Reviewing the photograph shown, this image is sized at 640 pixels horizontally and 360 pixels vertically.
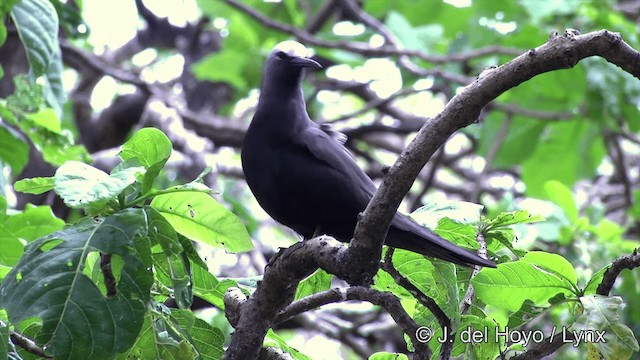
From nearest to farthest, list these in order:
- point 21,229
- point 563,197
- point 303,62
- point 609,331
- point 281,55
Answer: point 609,331 → point 21,229 → point 303,62 → point 281,55 → point 563,197

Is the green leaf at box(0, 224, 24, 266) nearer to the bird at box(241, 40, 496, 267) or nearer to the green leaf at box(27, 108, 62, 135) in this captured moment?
the green leaf at box(27, 108, 62, 135)

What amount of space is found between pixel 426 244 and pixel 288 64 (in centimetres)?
128

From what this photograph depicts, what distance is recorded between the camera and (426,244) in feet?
8.11

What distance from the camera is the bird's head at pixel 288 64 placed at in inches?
136

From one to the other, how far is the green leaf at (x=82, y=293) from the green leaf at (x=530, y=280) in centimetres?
93

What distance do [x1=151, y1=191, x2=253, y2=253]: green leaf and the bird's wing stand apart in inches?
24.3

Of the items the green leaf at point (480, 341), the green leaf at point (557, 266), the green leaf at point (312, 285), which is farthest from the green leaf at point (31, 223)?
the green leaf at point (557, 266)

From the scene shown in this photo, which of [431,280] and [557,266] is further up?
[557,266]

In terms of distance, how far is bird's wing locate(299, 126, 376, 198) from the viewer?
2988mm

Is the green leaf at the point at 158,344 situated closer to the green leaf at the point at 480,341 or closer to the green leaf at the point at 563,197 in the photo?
the green leaf at the point at 480,341

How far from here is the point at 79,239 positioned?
7.02 ft

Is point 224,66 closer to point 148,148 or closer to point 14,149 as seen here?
point 14,149

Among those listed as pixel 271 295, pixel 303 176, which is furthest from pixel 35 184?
pixel 303 176

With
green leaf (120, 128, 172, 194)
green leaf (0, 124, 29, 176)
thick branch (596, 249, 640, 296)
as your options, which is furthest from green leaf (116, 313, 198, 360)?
green leaf (0, 124, 29, 176)
